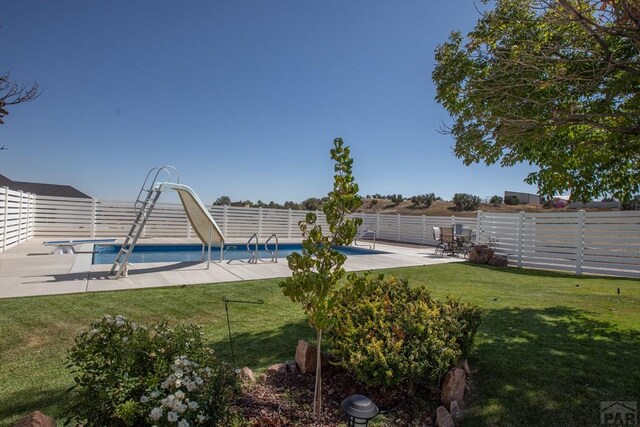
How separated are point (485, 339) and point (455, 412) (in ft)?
5.66

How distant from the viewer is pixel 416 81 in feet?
34.2

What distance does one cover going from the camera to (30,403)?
98.1 inches

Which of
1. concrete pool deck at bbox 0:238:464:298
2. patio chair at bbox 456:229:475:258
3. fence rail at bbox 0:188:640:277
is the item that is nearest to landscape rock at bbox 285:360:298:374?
concrete pool deck at bbox 0:238:464:298

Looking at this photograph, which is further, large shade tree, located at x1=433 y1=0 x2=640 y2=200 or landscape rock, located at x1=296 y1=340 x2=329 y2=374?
large shade tree, located at x1=433 y1=0 x2=640 y2=200

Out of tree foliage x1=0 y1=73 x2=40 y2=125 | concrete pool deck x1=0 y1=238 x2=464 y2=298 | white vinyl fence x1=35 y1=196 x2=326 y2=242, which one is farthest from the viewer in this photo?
white vinyl fence x1=35 y1=196 x2=326 y2=242

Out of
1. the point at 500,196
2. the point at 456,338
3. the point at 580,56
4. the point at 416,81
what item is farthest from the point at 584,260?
the point at 500,196

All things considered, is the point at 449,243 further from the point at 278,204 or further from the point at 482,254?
the point at 278,204

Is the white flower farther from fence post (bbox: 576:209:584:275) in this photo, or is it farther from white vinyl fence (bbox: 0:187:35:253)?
fence post (bbox: 576:209:584:275)

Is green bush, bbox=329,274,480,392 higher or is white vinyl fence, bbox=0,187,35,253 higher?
white vinyl fence, bbox=0,187,35,253

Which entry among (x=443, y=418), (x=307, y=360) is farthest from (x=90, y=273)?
(x=443, y=418)

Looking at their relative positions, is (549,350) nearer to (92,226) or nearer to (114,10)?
(114,10)

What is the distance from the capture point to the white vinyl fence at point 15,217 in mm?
9602

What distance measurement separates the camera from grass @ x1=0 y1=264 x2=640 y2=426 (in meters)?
2.57

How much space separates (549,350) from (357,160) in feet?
10.3
